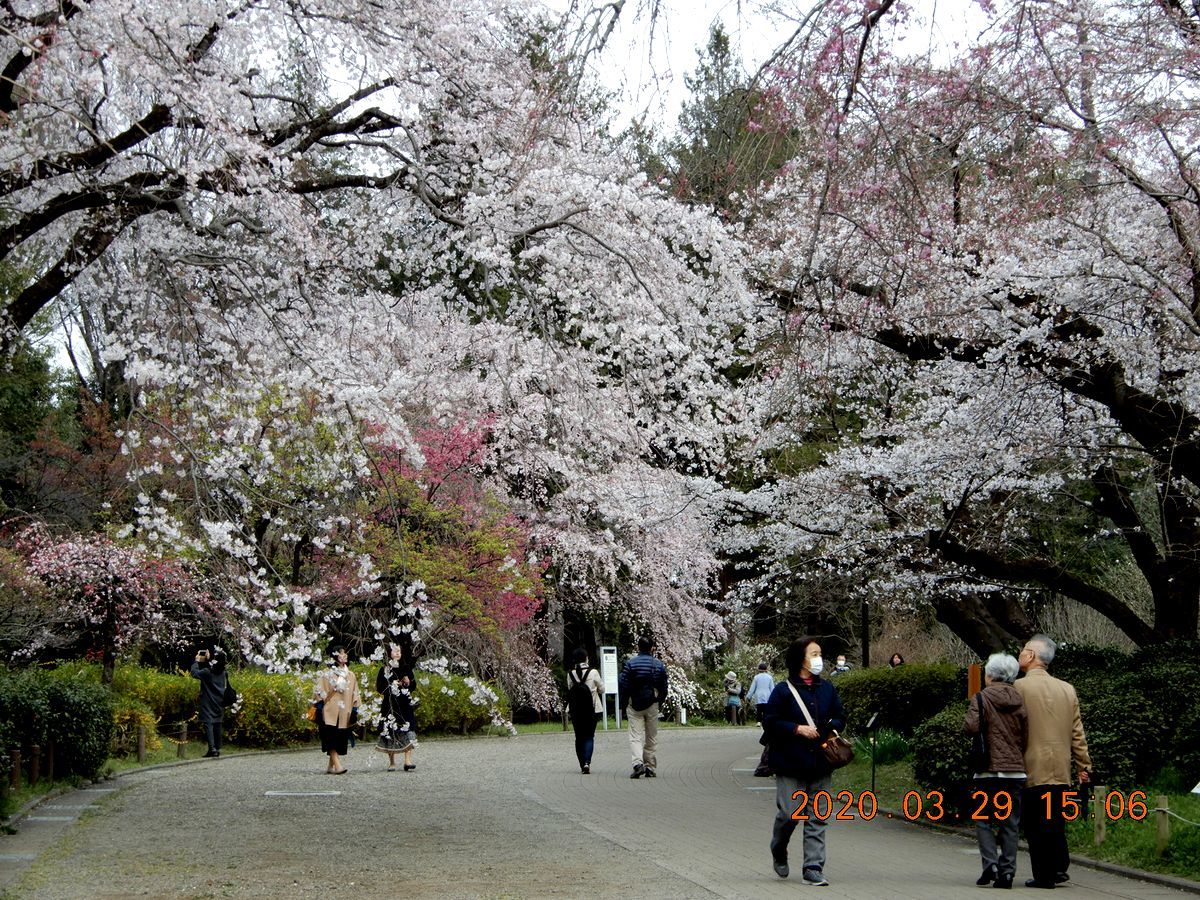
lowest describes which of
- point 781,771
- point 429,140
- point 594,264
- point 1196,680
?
point 781,771

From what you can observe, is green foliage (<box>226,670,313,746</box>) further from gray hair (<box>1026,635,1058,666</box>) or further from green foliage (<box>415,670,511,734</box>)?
gray hair (<box>1026,635,1058,666</box>)

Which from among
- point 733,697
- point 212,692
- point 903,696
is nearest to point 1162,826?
point 903,696

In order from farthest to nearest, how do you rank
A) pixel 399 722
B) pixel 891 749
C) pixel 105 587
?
1. pixel 105 587
2. pixel 399 722
3. pixel 891 749

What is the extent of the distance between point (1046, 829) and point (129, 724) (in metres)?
14.8

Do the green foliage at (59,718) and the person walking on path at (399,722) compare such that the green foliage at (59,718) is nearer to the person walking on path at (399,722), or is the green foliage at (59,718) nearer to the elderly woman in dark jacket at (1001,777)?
the person walking on path at (399,722)

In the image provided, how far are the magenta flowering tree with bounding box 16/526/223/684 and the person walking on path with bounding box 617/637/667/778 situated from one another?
255 inches

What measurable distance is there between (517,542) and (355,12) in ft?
53.2

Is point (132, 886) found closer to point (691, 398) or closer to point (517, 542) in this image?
point (691, 398)

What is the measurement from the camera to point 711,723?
35.1 meters

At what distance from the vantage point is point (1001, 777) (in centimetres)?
863

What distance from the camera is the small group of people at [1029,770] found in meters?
8.60

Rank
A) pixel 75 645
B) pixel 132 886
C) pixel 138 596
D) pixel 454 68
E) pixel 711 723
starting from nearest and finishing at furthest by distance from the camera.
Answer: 1. pixel 132 886
2. pixel 454 68
3. pixel 138 596
4. pixel 75 645
5. pixel 711 723

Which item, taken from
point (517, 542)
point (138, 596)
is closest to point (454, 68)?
point (138, 596)

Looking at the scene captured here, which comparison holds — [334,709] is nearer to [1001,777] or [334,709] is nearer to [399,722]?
[399,722]
